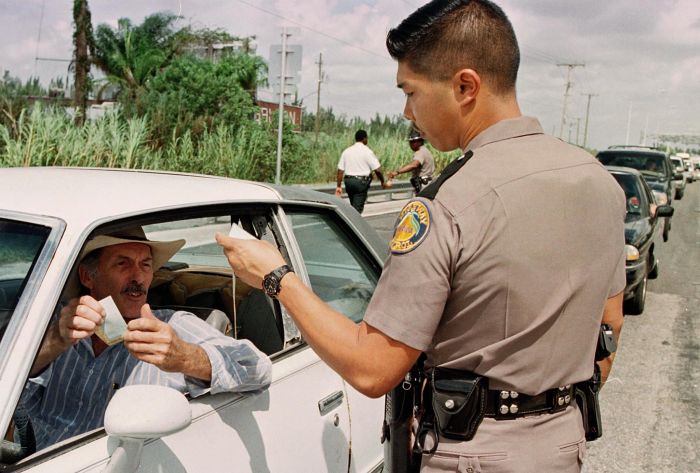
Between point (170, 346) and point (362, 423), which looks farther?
point (362, 423)

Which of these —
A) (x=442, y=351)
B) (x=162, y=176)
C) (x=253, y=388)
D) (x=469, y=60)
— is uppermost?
(x=469, y=60)

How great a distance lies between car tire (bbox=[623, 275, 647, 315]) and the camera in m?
7.62

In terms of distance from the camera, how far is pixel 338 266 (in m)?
3.01

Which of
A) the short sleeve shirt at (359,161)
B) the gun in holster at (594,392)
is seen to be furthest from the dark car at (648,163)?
the gun in holster at (594,392)

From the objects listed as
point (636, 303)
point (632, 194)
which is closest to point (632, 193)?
point (632, 194)

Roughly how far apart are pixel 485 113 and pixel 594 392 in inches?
29.9

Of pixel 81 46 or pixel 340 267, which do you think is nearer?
pixel 340 267

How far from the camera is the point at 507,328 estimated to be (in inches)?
59.1

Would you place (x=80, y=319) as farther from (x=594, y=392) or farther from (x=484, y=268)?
(x=594, y=392)

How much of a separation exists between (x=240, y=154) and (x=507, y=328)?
47.8 ft

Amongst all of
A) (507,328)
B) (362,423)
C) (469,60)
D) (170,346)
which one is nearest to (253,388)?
(170,346)

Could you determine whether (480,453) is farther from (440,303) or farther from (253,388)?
(253,388)

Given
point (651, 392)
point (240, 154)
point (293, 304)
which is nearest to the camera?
point (293, 304)

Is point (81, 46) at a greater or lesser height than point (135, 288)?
greater
